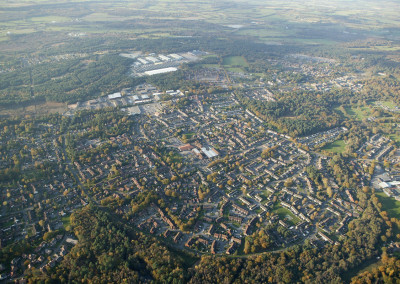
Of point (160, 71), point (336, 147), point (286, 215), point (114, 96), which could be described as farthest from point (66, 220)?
point (160, 71)

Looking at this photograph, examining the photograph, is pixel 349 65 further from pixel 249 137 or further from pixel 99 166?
pixel 99 166

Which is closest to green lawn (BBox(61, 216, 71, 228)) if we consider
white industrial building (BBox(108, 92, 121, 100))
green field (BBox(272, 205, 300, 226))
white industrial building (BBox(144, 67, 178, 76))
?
green field (BBox(272, 205, 300, 226))

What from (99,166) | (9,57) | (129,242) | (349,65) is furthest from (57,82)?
(349,65)

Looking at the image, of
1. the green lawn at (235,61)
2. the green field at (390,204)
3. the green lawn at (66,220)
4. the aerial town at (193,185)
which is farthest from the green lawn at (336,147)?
the green lawn at (235,61)

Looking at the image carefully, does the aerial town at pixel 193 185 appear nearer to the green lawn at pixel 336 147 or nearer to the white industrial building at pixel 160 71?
the green lawn at pixel 336 147

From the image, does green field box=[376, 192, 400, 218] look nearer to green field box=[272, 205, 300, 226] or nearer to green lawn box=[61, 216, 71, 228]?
green field box=[272, 205, 300, 226]

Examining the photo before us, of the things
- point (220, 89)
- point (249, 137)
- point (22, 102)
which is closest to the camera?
point (249, 137)
